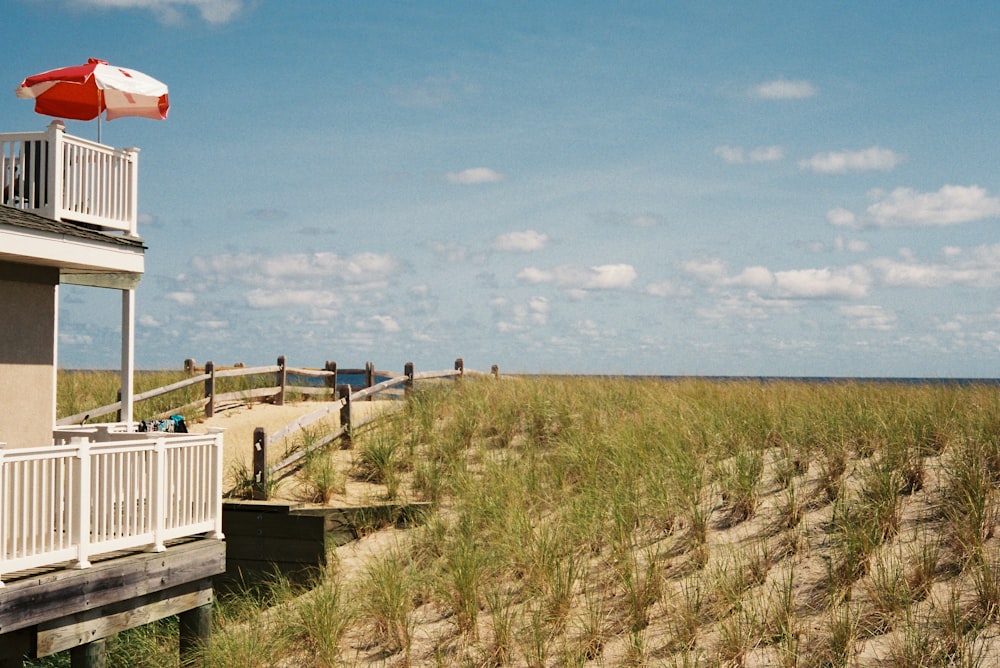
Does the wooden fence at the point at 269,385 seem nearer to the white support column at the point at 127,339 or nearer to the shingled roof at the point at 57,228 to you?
the white support column at the point at 127,339

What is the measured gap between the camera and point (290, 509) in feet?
50.5

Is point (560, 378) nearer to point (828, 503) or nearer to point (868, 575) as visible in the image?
point (828, 503)

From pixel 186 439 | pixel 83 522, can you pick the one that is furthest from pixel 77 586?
pixel 186 439

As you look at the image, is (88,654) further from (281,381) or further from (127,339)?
(281,381)

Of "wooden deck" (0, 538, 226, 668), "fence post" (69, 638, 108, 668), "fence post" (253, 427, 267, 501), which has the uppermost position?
"fence post" (253, 427, 267, 501)

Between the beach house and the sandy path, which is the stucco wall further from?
the sandy path

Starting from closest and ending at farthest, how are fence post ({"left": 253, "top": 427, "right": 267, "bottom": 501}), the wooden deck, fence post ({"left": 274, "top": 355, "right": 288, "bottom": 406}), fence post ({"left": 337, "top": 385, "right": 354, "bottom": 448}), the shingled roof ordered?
the wooden deck < the shingled roof < fence post ({"left": 253, "top": 427, "right": 267, "bottom": 501}) < fence post ({"left": 337, "top": 385, "right": 354, "bottom": 448}) < fence post ({"left": 274, "top": 355, "right": 288, "bottom": 406})

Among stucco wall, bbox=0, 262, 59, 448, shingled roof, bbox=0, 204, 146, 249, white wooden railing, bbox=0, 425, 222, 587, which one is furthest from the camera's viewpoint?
stucco wall, bbox=0, 262, 59, 448

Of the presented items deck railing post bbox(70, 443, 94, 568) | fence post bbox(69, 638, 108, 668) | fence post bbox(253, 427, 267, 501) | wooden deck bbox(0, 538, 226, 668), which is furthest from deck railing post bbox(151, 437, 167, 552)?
fence post bbox(253, 427, 267, 501)

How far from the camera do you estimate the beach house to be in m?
10.0

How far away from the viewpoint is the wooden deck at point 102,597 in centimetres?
974

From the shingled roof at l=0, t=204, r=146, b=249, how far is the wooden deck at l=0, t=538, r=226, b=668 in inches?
179

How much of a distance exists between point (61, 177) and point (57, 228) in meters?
1.38

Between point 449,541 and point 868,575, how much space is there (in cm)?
612
